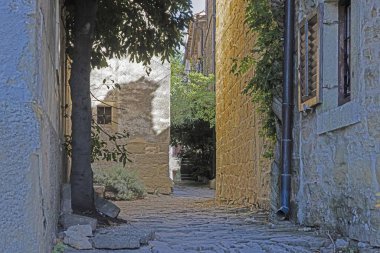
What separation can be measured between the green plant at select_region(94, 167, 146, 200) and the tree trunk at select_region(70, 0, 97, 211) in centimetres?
660

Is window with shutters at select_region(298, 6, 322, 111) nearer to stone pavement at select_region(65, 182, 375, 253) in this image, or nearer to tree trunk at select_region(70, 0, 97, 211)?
stone pavement at select_region(65, 182, 375, 253)

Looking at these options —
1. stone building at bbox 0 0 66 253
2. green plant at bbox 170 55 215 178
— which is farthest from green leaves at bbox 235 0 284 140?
green plant at bbox 170 55 215 178

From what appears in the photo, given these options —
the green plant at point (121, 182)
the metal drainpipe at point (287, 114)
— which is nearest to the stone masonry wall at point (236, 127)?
the metal drainpipe at point (287, 114)

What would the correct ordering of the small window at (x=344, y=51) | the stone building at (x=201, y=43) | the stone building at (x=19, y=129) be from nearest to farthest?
the stone building at (x=19, y=129) < the small window at (x=344, y=51) < the stone building at (x=201, y=43)

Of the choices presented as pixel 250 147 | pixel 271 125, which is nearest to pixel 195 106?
pixel 250 147

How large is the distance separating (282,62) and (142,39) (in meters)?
2.51

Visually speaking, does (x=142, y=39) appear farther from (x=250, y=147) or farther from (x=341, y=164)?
(x=341, y=164)

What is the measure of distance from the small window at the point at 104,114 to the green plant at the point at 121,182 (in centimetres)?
193

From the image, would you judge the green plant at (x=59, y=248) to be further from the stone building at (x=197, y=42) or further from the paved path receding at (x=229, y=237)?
the stone building at (x=197, y=42)

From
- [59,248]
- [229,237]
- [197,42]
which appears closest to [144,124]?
[229,237]

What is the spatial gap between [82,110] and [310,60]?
2.66 metres

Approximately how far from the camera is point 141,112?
16219 mm

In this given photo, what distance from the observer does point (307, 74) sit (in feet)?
18.5

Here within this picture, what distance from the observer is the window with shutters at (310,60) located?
533 centimetres
